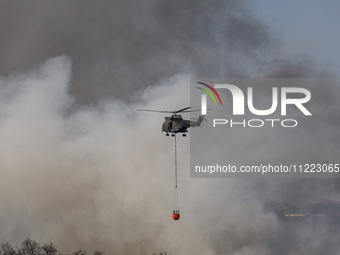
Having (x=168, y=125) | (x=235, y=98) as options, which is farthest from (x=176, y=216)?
(x=235, y=98)

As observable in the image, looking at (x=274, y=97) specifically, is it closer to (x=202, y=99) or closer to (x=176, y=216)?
(x=202, y=99)

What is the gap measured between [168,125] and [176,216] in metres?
25.1

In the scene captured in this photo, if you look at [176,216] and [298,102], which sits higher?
[298,102]

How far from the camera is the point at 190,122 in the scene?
17875 centimetres

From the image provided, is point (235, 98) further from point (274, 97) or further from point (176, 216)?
point (176, 216)

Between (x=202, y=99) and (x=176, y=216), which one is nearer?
(x=176, y=216)

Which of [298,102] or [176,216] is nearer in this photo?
[176,216]

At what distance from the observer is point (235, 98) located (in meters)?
182

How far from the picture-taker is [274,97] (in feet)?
575

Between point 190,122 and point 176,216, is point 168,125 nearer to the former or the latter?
point 190,122

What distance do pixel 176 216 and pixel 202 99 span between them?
37767 mm

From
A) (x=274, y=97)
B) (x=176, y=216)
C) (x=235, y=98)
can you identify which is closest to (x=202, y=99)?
(x=235, y=98)

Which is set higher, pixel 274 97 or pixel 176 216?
pixel 274 97

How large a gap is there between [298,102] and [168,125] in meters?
38.0
